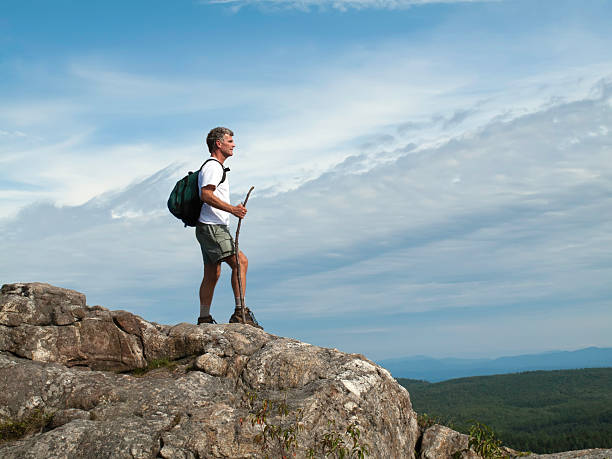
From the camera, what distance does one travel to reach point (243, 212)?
13234mm

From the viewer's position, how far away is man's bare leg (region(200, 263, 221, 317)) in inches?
543

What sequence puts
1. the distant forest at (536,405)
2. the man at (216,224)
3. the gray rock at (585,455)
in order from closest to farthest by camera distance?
the gray rock at (585,455) < the man at (216,224) < the distant forest at (536,405)

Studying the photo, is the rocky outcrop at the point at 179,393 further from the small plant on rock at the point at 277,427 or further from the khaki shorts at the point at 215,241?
the khaki shorts at the point at 215,241

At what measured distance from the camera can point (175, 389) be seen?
10.2 meters

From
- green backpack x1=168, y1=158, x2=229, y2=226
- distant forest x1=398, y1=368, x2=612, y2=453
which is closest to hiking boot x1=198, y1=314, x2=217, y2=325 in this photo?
green backpack x1=168, y1=158, x2=229, y2=226

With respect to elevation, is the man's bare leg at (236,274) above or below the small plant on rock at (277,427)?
above

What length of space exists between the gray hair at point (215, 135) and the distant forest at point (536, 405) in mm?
87645

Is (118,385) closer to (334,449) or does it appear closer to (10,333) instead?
(10,333)

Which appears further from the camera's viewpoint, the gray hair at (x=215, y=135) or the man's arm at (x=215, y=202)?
the gray hair at (x=215, y=135)

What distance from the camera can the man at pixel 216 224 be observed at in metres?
13.2

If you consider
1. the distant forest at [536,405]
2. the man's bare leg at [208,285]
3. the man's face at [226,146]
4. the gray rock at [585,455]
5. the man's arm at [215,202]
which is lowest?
the distant forest at [536,405]

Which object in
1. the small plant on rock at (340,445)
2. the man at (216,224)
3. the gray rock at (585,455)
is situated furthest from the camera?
the man at (216,224)

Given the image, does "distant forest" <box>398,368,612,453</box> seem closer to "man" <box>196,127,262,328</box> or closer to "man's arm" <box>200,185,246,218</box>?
"man" <box>196,127,262,328</box>

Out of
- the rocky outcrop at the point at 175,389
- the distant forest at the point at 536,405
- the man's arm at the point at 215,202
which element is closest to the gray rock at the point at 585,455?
the rocky outcrop at the point at 175,389
